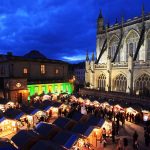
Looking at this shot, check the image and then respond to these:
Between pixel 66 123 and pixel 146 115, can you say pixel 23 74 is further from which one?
pixel 146 115

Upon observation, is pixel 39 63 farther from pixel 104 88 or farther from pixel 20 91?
pixel 104 88

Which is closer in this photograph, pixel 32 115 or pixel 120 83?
pixel 32 115

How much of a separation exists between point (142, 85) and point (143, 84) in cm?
26

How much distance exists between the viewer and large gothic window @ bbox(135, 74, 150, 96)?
3387 cm

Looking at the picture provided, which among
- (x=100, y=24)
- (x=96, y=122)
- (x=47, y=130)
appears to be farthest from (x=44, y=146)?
(x=100, y=24)

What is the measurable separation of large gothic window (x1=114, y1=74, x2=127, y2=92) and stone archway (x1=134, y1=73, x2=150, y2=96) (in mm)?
3093

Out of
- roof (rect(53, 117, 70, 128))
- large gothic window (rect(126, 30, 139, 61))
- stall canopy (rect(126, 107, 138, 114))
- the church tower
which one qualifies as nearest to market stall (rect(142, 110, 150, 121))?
stall canopy (rect(126, 107, 138, 114))

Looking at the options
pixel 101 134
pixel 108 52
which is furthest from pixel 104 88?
pixel 101 134

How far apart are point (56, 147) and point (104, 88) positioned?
32.2m

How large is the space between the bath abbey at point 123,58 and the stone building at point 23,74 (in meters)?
7.73

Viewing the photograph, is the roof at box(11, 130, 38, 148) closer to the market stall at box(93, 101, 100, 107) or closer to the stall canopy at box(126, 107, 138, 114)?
the stall canopy at box(126, 107, 138, 114)

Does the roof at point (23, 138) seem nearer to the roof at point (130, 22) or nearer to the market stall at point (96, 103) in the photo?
the market stall at point (96, 103)

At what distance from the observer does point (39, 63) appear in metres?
46.0

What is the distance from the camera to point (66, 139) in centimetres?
1447
